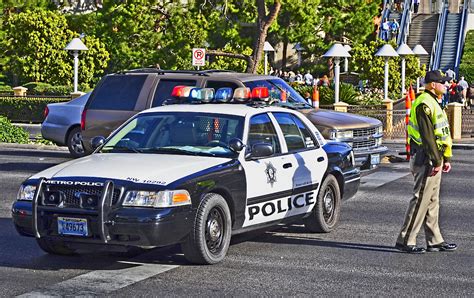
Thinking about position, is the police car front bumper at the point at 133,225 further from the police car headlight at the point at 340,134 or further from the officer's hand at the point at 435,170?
the police car headlight at the point at 340,134

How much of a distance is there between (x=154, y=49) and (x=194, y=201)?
3926 cm

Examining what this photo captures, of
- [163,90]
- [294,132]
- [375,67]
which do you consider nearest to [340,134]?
[163,90]

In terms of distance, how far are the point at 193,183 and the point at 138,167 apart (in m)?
0.56

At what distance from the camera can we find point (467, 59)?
58.8 m

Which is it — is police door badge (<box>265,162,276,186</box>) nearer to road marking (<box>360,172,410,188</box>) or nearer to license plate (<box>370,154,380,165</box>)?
road marking (<box>360,172,410,188</box>)

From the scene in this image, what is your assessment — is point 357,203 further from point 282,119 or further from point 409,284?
point 409,284

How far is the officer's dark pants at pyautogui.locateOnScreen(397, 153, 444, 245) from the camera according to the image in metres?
Result: 11.2

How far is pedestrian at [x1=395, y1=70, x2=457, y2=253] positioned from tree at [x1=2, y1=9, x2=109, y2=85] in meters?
34.0

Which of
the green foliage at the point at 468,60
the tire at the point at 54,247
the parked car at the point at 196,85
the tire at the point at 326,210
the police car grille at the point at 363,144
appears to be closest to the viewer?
the tire at the point at 54,247

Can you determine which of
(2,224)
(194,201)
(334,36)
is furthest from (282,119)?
(334,36)

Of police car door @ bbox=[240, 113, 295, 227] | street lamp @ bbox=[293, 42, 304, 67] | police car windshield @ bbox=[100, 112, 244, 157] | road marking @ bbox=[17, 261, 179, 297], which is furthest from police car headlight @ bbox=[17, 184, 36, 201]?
street lamp @ bbox=[293, 42, 304, 67]

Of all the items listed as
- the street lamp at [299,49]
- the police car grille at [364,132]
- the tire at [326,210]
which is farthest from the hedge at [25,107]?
the tire at [326,210]

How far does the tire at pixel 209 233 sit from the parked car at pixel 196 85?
21.6 feet

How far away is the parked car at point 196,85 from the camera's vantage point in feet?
57.8
